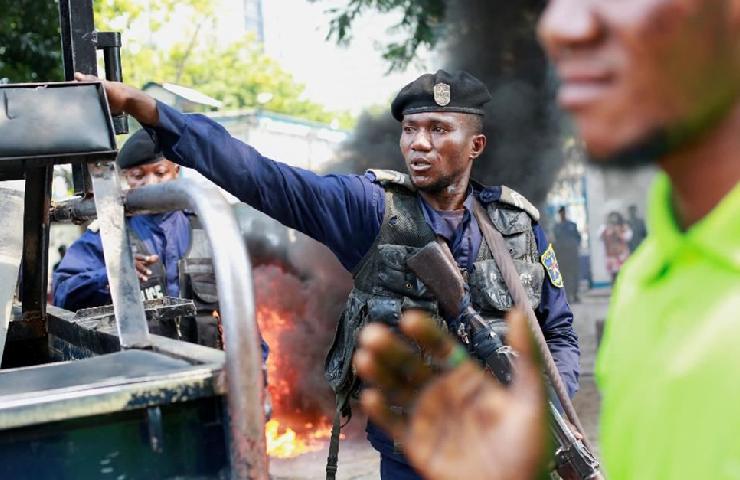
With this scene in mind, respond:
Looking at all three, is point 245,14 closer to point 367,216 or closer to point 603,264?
point 603,264

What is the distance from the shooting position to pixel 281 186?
2973mm

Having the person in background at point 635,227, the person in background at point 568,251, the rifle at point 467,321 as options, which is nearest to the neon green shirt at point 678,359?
the rifle at point 467,321

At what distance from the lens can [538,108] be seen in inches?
515

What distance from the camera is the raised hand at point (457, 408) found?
0.92m

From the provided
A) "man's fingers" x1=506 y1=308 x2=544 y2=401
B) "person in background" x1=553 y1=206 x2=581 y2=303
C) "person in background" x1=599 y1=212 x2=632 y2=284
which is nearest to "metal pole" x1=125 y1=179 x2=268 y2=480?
"man's fingers" x1=506 y1=308 x2=544 y2=401

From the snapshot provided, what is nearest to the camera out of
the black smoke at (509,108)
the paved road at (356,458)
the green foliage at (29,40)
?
the paved road at (356,458)

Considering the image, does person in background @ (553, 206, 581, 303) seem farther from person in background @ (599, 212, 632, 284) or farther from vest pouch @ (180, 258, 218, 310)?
vest pouch @ (180, 258, 218, 310)

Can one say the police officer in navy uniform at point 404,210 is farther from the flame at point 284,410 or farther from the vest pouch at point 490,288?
the flame at point 284,410

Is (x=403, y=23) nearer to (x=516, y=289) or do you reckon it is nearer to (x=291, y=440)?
(x=291, y=440)

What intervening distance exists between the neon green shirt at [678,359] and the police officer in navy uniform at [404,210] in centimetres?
193

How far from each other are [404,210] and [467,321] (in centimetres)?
46

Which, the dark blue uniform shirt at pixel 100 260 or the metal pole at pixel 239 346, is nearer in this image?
the metal pole at pixel 239 346

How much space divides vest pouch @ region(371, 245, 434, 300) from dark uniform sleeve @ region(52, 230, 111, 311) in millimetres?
1497

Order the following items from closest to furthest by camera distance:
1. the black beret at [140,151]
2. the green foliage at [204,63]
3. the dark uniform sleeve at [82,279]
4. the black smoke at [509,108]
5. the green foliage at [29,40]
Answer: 1. the dark uniform sleeve at [82,279]
2. the black beret at [140,151]
3. the green foliage at [29,40]
4. the black smoke at [509,108]
5. the green foliage at [204,63]
